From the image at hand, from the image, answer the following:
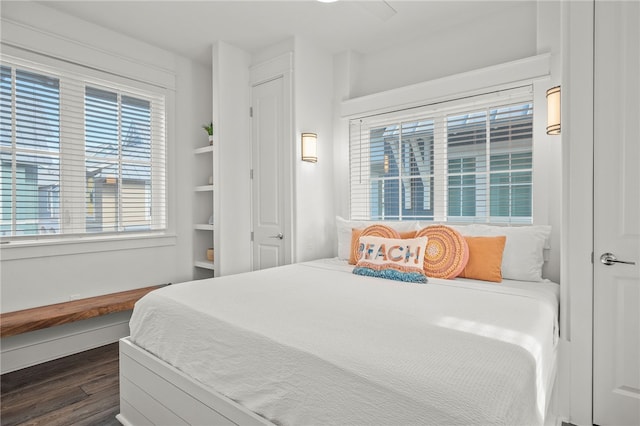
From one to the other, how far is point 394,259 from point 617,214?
123cm

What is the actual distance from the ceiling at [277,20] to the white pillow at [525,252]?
174cm

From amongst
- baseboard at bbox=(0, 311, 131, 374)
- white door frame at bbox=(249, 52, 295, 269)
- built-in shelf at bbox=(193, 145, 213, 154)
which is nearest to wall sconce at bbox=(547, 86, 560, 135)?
white door frame at bbox=(249, 52, 295, 269)

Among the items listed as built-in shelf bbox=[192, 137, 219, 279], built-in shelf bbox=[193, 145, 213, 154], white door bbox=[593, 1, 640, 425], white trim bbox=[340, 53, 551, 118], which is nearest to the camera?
white door bbox=[593, 1, 640, 425]

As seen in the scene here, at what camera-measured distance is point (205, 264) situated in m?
3.72

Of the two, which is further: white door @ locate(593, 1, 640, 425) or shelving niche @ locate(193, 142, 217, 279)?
shelving niche @ locate(193, 142, 217, 279)

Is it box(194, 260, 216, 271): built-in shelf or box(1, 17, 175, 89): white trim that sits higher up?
box(1, 17, 175, 89): white trim

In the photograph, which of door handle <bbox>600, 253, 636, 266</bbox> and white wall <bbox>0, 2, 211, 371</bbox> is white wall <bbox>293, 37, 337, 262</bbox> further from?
door handle <bbox>600, 253, 636, 266</bbox>

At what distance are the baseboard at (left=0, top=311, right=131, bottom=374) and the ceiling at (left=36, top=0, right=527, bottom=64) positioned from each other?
2.57 meters

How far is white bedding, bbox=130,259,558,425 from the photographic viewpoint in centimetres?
102

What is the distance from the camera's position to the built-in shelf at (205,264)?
144 inches

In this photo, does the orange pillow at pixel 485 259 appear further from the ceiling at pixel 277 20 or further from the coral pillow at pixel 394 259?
the ceiling at pixel 277 20

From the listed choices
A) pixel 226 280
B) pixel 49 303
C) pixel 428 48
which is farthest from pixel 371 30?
pixel 49 303

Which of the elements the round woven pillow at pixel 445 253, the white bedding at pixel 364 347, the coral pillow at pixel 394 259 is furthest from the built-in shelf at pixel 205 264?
the round woven pillow at pixel 445 253

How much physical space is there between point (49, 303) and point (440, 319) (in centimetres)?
300
